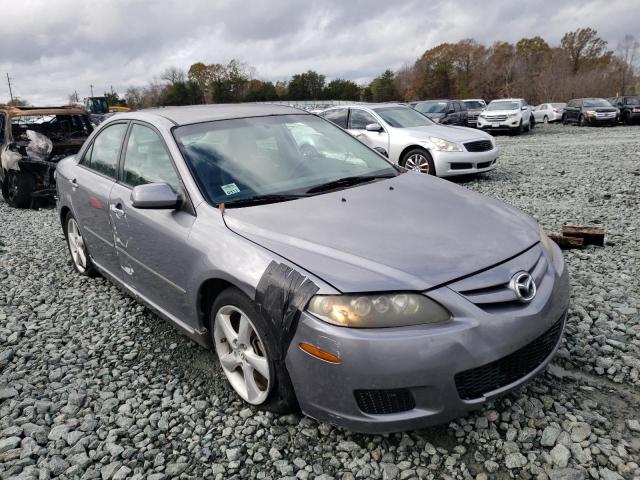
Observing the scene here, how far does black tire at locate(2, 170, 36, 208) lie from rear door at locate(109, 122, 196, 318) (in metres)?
5.88

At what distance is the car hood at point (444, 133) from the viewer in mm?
8586

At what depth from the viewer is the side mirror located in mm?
2709

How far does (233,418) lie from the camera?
2545mm

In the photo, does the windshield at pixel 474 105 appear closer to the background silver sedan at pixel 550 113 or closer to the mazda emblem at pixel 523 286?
the background silver sedan at pixel 550 113

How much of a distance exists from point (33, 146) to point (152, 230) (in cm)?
683

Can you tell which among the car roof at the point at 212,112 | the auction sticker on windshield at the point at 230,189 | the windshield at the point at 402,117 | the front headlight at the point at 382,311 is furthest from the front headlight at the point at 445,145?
the front headlight at the point at 382,311

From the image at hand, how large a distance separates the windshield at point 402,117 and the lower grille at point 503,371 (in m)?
7.40

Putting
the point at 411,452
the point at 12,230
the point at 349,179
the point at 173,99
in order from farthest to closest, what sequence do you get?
the point at 173,99
the point at 12,230
the point at 349,179
the point at 411,452

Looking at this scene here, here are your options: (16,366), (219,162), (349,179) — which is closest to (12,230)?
(16,366)

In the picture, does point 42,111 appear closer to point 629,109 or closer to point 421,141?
point 421,141

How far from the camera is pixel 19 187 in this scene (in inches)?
324

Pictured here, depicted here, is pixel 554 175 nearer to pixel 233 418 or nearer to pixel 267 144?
pixel 267 144

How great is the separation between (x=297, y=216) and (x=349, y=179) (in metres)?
0.71

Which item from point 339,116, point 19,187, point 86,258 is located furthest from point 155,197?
point 339,116
